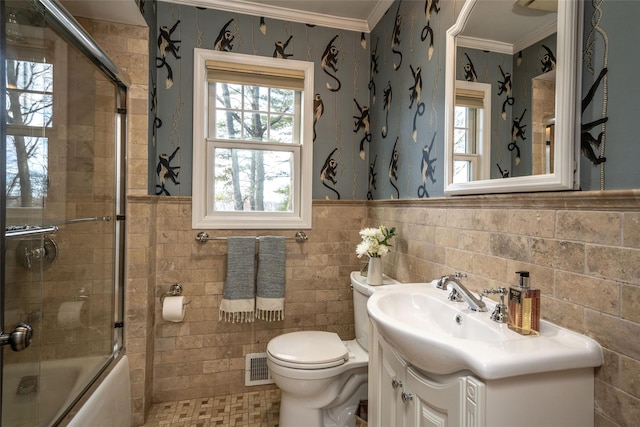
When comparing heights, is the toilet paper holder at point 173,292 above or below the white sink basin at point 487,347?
below

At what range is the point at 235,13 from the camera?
213 cm

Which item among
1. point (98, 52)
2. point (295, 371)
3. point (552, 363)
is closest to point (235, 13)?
point (98, 52)

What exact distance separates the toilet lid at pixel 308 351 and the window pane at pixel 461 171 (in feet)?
3.45

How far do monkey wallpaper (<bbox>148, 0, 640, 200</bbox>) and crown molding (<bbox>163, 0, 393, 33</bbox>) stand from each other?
0.04 metres

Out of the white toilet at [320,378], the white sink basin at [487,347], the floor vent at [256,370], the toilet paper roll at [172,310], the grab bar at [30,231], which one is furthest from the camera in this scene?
the floor vent at [256,370]

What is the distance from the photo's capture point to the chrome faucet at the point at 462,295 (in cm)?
110

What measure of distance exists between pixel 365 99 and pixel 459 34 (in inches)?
41.2

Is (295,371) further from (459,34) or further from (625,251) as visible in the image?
(459,34)

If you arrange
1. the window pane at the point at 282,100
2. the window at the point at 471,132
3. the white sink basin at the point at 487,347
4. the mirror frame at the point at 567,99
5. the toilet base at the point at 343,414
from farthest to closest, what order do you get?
the window pane at the point at 282,100 < the toilet base at the point at 343,414 < the window at the point at 471,132 < the mirror frame at the point at 567,99 < the white sink basin at the point at 487,347

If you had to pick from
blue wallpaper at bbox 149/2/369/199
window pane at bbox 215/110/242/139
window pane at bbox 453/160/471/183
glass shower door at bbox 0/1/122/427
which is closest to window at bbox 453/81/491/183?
window pane at bbox 453/160/471/183

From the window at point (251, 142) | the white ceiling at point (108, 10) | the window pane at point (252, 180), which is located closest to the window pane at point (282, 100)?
the window at point (251, 142)

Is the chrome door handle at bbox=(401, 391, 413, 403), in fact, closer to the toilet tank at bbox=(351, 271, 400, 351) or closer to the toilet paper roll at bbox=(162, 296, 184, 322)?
the toilet tank at bbox=(351, 271, 400, 351)

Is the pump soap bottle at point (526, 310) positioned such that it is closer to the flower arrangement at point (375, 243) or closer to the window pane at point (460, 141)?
the window pane at point (460, 141)

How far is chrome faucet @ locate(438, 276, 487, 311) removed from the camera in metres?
1.10
